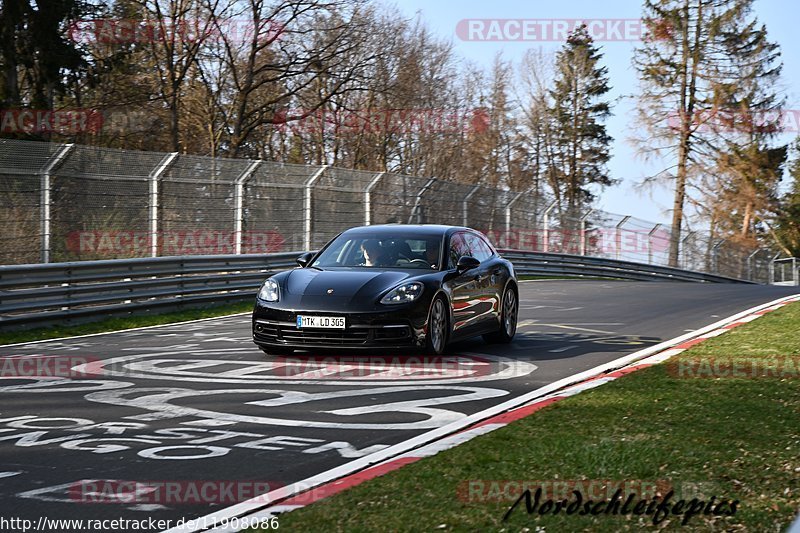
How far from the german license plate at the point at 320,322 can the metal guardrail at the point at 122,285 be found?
5.58 meters

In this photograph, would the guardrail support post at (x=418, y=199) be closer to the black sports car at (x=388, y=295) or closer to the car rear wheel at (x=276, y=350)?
the black sports car at (x=388, y=295)

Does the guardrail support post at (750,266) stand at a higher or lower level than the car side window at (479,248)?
lower

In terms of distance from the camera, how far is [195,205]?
20172 mm

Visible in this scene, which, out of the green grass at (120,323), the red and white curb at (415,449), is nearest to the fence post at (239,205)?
the green grass at (120,323)

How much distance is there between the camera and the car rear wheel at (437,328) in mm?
11211

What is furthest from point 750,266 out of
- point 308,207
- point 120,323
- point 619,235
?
point 120,323

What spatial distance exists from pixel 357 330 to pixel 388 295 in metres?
0.53

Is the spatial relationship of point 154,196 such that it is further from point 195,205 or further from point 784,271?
point 784,271

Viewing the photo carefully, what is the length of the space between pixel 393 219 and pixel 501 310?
13.6 meters

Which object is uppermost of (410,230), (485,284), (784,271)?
(410,230)

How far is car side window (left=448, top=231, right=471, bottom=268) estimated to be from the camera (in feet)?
40.5

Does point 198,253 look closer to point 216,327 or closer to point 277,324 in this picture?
point 216,327

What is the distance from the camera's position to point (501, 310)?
13047 millimetres

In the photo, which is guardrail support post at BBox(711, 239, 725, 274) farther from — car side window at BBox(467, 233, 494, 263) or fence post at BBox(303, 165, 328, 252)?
car side window at BBox(467, 233, 494, 263)
